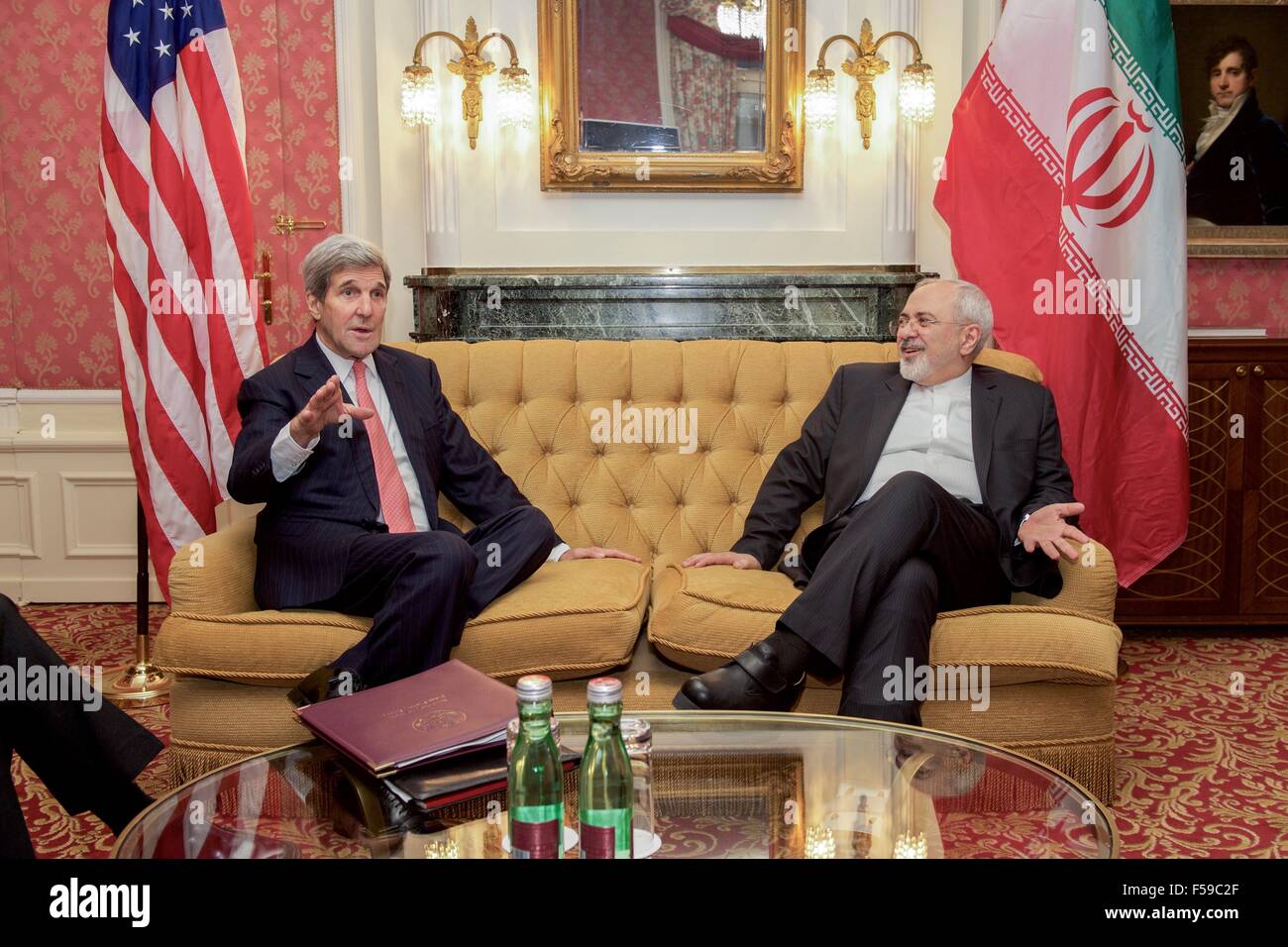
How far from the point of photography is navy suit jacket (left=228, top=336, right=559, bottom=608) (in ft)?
8.77

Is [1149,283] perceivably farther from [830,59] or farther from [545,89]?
[545,89]

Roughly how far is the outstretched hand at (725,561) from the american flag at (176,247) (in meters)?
1.53

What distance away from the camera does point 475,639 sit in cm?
255

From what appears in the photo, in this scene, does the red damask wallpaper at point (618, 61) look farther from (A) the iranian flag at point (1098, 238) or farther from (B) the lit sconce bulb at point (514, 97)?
(A) the iranian flag at point (1098, 238)

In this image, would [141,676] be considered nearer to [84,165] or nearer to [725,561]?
[725,561]

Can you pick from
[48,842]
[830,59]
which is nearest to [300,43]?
[830,59]

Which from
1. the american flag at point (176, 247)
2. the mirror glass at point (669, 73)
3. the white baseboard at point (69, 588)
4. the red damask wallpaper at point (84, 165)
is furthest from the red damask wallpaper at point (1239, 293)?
the white baseboard at point (69, 588)

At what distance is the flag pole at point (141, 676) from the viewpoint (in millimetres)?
3502

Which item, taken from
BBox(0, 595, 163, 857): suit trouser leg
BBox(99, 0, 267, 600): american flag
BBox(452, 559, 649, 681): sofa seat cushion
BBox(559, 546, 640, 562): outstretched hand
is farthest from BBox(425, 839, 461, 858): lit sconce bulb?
BBox(99, 0, 267, 600): american flag

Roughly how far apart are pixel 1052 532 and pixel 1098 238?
1.26m

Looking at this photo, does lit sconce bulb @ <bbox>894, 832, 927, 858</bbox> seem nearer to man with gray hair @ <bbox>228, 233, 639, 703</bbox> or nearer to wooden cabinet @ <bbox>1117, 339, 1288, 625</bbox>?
man with gray hair @ <bbox>228, 233, 639, 703</bbox>

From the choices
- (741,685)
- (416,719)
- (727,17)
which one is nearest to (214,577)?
(416,719)

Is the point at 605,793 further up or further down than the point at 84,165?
further down

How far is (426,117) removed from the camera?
4.05 m
